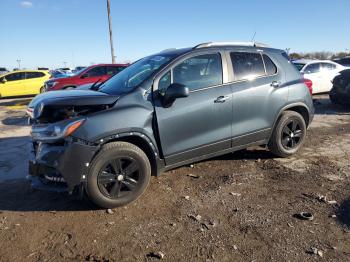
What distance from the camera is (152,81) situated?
440 cm

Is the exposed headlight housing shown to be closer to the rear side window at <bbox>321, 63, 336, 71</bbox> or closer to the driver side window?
the driver side window

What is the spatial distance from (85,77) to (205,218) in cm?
1198

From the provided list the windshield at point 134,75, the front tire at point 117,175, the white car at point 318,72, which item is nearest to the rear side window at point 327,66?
the white car at point 318,72

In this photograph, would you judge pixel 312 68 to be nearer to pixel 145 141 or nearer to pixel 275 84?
pixel 275 84

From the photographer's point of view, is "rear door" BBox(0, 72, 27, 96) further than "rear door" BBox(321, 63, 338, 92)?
Yes

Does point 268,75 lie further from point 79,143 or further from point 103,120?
Result: point 79,143

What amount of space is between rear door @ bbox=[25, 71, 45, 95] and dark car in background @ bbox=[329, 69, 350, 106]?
14.9m

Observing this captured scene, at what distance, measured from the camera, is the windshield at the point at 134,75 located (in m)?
4.56

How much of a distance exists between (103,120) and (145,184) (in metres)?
0.98

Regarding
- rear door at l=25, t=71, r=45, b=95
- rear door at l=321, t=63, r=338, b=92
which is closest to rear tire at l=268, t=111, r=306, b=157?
rear door at l=321, t=63, r=338, b=92

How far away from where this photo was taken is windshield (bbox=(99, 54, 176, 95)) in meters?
4.56

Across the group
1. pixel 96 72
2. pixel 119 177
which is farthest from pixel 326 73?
pixel 119 177

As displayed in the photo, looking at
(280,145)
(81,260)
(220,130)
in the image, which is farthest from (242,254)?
(280,145)

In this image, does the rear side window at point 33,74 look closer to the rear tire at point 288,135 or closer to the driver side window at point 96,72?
the driver side window at point 96,72
